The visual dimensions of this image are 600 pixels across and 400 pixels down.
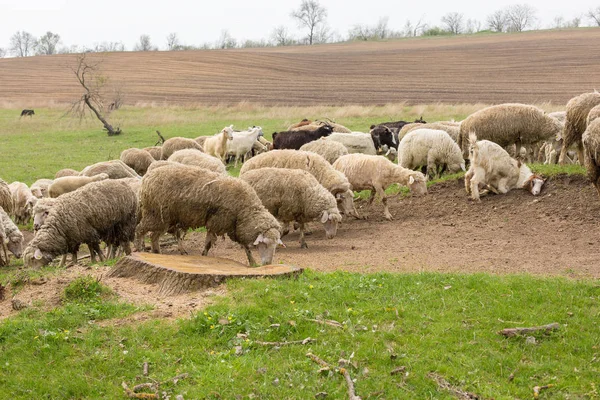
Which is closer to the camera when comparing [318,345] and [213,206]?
[318,345]

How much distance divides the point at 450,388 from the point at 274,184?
7296 millimetres

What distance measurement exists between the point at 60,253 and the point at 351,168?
683 cm

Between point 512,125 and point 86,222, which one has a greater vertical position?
point 512,125

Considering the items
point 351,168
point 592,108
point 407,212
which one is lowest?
point 407,212

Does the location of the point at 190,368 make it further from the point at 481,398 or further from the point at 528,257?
the point at 528,257

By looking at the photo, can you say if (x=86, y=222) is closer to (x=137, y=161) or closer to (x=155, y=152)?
(x=137, y=161)

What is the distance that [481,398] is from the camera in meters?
5.55

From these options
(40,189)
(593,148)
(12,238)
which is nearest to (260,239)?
(593,148)

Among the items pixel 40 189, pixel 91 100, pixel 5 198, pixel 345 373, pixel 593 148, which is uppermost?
pixel 91 100

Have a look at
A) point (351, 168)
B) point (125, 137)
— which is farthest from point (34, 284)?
point (125, 137)

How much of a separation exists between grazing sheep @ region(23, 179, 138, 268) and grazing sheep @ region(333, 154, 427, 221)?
5370 millimetres

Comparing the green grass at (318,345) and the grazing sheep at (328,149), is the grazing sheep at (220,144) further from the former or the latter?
the green grass at (318,345)

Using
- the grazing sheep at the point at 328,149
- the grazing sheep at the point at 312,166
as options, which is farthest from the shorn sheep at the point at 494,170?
the grazing sheep at the point at 328,149

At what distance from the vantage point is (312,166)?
1445cm
